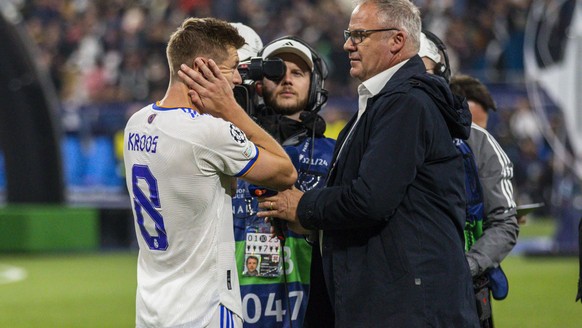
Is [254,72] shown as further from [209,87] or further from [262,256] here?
[262,256]

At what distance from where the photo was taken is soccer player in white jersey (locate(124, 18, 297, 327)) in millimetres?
4355

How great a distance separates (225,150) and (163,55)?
2097 centimetres

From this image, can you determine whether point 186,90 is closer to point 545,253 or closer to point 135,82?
point 545,253

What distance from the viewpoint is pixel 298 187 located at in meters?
5.47

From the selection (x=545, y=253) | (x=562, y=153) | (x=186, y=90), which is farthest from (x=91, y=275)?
(x=186, y=90)

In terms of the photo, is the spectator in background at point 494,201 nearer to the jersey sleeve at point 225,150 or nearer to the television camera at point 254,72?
the television camera at point 254,72

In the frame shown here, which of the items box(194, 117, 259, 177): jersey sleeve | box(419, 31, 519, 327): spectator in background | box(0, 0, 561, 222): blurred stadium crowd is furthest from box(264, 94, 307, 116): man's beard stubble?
box(0, 0, 561, 222): blurred stadium crowd

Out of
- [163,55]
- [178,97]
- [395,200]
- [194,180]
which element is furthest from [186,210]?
[163,55]

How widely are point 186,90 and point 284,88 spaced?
4.43 feet

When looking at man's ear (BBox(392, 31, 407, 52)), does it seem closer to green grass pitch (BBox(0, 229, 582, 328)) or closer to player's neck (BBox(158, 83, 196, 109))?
player's neck (BBox(158, 83, 196, 109))

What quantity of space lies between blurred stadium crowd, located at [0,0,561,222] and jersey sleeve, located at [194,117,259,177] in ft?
50.0

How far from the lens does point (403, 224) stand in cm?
424

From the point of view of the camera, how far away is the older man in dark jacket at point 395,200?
4176 millimetres

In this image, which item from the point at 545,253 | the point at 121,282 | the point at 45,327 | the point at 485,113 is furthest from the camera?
the point at 545,253
